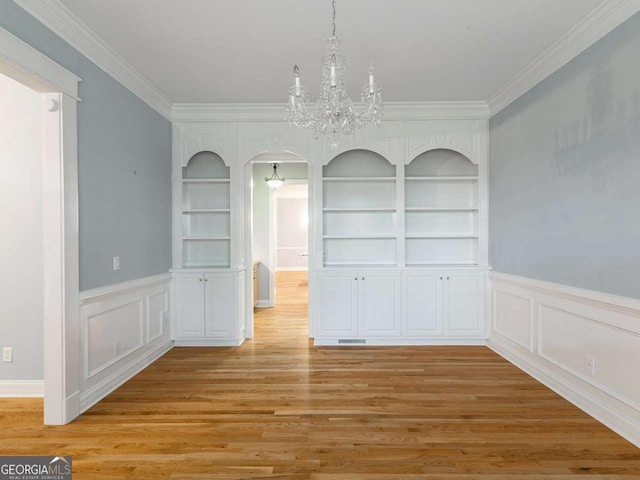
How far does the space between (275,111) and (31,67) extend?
2.42 meters

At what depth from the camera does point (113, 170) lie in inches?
125

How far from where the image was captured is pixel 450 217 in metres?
4.64

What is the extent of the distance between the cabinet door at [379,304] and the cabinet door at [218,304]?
60.8 inches

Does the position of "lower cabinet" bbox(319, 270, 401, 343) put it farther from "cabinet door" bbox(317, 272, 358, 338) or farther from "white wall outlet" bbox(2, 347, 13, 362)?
"white wall outlet" bbox(2, 347, 13, 362)

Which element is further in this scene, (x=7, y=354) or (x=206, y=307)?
(x=206, y=307)

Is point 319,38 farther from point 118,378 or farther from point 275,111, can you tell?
point 118,378

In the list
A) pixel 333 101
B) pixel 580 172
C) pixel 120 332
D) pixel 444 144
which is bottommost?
pixel 120 332

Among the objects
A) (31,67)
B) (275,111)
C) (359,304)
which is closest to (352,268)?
(359,304)

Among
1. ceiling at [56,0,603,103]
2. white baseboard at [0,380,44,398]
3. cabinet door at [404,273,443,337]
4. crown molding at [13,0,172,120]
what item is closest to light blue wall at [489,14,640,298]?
ceiling at [56,0,603,103]

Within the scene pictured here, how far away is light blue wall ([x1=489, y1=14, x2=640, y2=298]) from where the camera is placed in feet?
7.73

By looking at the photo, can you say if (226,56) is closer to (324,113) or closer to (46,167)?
(324,113)

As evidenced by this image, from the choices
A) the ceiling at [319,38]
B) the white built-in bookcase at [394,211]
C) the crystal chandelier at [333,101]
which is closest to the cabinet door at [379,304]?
the white built-in bookcase at [394,211]

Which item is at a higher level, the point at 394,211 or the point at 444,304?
the point at 394,211

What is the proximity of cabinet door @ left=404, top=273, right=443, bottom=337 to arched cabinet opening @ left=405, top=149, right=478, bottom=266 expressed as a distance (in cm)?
34
